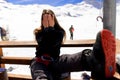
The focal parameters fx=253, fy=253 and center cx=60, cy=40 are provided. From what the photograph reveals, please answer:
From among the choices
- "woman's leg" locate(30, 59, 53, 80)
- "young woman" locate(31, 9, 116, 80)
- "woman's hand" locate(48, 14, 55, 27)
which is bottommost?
"woman's leg" locate(30, 59, 53, 80)

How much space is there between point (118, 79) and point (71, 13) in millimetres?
13381

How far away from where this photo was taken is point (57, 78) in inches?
90.8

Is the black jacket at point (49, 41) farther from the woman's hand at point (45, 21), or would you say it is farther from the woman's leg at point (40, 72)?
the woman's leg at point (40, 72)

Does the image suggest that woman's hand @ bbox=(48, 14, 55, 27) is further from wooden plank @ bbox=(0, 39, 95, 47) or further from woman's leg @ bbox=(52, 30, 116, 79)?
woman's leg @ bbox=(52, 30, 116, 79)

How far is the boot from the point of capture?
5.92 feet

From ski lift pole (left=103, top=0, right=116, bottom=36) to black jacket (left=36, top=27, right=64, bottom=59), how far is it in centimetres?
46

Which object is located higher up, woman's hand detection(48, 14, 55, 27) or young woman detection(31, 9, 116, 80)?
woman's hand detection(48, 14, 55, 27)

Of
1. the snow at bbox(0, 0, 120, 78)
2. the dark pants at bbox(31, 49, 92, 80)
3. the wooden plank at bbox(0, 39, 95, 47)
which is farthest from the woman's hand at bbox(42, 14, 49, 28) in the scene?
the snow at bbox(0, 0, 120, 78)

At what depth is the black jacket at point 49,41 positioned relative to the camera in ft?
8.05

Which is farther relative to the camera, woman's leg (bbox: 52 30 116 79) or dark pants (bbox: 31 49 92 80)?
dark pants (bbox: 31 49 92 80)

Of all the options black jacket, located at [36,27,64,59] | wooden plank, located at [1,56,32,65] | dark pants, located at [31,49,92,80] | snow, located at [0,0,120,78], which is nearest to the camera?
dark pants, located at [31,49,92,80]

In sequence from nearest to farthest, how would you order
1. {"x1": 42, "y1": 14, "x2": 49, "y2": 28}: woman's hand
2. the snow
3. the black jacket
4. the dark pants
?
the dark pants < the black jacket < {"x1": 42, "y1": 14, "x2": 49, "y2": 28}: woman's hand < the snow

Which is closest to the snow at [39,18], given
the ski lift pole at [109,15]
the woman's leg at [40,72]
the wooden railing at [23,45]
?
the wooden railing at [23,45]

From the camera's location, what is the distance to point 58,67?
2270 mm
